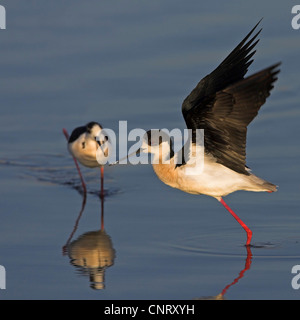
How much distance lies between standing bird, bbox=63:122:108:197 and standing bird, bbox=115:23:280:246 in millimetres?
2007

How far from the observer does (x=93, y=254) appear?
7613mm

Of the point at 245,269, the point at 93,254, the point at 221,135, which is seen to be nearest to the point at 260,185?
the point at 221,135

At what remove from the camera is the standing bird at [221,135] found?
690 centimetres

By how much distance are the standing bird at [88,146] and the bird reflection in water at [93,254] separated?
209cm

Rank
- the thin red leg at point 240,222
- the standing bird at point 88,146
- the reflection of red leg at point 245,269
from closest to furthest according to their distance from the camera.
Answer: the reflection of red leg at point 245,269, the thin red leg at point 240,222, the standing bird at point 88,146

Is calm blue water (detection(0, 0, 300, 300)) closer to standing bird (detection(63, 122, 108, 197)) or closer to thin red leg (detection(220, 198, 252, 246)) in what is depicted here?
thin red leg (detection(220, 198, 252, 246))

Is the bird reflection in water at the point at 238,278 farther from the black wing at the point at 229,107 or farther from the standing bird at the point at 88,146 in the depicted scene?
the standing bird at the point at 88,146

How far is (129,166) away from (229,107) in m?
3.17

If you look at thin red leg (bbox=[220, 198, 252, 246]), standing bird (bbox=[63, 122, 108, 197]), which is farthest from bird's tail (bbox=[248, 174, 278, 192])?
standing bird (bbox=[63, 122, 108, 197])

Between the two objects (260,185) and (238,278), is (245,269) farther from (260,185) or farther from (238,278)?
(260,185)

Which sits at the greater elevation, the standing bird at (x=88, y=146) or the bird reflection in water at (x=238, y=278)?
the standing bird at (x=88, y=146)

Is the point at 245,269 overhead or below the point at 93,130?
below

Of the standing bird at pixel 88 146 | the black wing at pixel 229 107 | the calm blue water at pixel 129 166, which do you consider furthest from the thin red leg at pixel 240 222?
the standing bird at pixel 88 146


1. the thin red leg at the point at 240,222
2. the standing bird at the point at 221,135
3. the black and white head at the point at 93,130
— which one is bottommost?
the thin red leg at the point at 240,222
